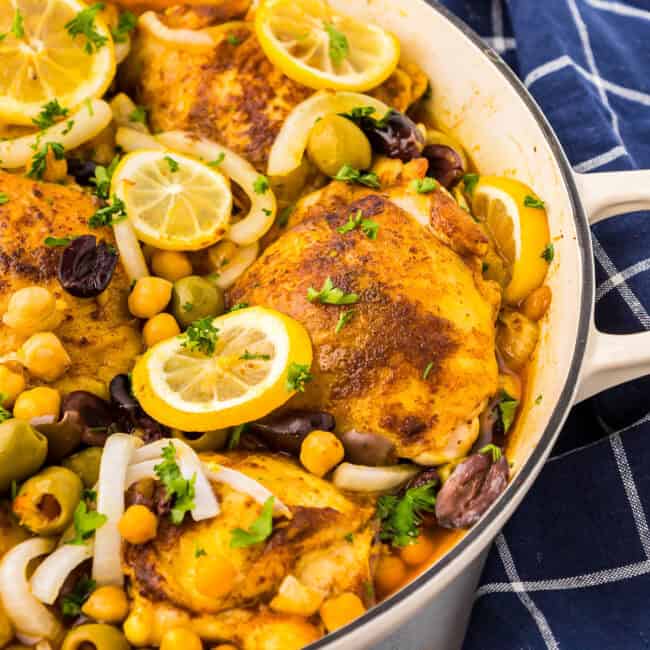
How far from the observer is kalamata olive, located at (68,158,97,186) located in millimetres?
3938

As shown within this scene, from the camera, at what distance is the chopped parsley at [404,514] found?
332 cm

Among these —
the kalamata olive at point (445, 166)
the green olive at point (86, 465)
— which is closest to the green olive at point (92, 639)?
the green olive at point (86, 465)

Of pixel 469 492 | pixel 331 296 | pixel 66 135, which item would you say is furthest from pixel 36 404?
pixel 469 492

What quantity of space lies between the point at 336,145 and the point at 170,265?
2.70 ft

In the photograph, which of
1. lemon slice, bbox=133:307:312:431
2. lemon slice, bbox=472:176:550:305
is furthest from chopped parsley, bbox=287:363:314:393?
lemon slice, bbox=472:176:550:305

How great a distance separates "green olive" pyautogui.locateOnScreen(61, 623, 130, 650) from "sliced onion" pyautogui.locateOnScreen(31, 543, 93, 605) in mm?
133

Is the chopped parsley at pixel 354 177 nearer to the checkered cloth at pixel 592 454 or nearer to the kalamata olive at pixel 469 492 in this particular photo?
the checkered cloth at pixel 592 454

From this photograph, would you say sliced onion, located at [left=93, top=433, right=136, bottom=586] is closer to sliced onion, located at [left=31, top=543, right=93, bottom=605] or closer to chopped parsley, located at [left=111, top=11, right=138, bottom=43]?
sliced onion, located at [left=31, top=543, right=93, bottom=605]

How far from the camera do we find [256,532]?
2.99 metres

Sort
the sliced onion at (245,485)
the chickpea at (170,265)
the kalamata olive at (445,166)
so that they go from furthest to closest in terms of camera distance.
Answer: the kalamata olive at (445,166) → the chickpea at (170,265) → the sliced onion at (245,485)

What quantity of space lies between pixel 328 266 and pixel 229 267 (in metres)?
0.52

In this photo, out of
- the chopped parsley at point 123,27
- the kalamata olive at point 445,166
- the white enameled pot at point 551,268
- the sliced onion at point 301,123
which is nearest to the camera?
the white enameled pot at point 551,268

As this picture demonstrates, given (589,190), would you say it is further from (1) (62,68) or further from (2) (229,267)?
(1) (62,68)

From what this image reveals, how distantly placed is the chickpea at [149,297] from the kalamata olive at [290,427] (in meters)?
0.61
